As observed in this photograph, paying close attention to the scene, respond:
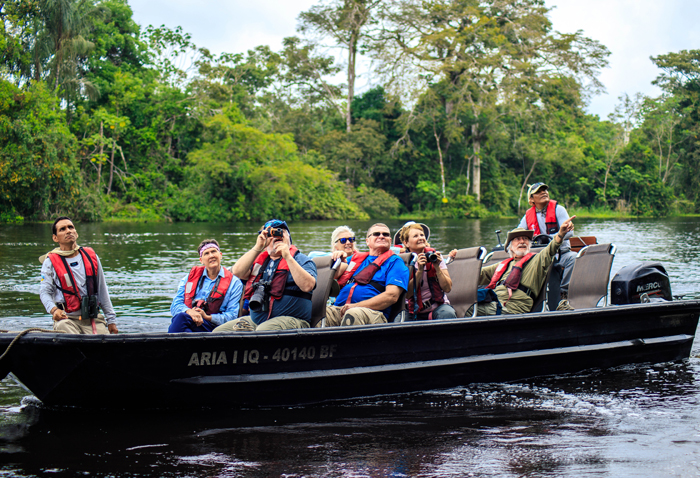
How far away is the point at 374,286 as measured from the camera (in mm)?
5445

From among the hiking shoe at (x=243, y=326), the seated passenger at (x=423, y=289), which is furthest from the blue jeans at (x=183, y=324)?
the seated passenger at (x=423, y=289)

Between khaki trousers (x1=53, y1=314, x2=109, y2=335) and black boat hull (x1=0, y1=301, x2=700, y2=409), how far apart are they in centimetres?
62

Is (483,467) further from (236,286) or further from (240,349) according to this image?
(236,286)

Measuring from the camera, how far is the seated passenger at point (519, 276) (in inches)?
240

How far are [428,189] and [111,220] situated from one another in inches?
792

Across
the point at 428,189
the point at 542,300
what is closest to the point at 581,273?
the point at 542,300

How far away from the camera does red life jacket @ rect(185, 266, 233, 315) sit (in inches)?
219

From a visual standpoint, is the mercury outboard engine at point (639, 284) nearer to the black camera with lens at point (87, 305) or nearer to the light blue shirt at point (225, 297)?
the light blue shirt at point (225, 297)

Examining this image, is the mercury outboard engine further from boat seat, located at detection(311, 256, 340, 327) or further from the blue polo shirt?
boat seat, located at detection(311, 256, 340, 327)

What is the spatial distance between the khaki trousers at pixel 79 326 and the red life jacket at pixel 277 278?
118 centimetres

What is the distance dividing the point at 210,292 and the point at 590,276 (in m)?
3.41

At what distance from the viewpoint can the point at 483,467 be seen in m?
3.88

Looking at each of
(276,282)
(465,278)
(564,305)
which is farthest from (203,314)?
(564,305)

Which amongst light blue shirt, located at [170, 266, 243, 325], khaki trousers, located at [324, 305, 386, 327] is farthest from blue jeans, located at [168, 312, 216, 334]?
khaki trousers, located at [324, 305, 386, 327]
